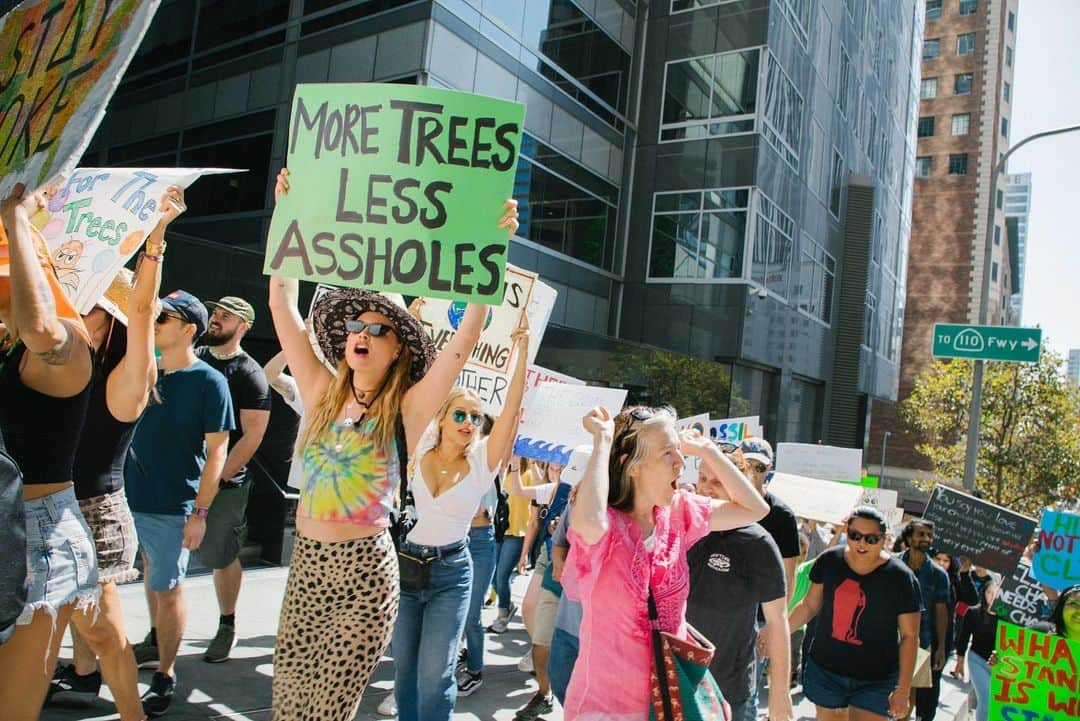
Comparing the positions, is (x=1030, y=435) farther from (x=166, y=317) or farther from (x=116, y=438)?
(x=116, y=438)

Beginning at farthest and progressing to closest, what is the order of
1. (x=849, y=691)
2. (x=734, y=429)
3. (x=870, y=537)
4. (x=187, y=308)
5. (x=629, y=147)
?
(x=629, y=147) → (x=734, y=429) → (x=870, y=537) → (x=849, y=691) → (x=187, y=308)

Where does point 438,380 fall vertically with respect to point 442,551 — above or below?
above

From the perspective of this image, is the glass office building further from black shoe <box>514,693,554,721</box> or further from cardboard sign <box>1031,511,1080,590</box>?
cardboard sign <box>1031,511,1080,590</box>

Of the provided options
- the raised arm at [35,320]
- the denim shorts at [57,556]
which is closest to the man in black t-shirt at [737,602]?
the denim shorts at [57,556]

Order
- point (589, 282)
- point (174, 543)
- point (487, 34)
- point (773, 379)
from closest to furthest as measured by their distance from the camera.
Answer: point (174, 543)
point (487, 34)
point (589, 282)
point (773, 379)

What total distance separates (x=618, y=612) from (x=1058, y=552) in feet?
21.2

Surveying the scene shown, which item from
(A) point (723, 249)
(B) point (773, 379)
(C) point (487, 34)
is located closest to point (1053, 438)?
(B) point (773, 379)

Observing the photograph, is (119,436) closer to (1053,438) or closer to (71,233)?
(71,233)

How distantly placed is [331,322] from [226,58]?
15213 millimetres

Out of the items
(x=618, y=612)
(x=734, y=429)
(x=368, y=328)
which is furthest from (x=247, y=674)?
(x=734, y=429)

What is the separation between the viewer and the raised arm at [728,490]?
3514 millimetres

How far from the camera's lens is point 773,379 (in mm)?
23203

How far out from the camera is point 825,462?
12445 mm

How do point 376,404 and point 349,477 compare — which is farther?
point 376,404
